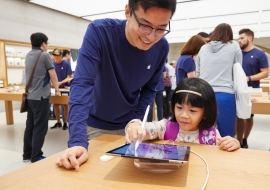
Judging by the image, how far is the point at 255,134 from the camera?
3.49 meters

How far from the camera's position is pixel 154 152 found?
2.21ft

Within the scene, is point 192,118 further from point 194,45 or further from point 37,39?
point 37,39

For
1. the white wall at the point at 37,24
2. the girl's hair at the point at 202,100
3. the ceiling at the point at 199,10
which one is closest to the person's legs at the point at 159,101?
the ceiling at the point at 199,10

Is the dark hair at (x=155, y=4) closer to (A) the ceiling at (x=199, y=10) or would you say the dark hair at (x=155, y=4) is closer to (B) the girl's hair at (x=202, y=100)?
(B) the girl's hair at (x=202, y=100)

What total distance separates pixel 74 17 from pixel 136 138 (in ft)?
24.2

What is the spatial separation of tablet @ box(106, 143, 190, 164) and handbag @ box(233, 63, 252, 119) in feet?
4.46

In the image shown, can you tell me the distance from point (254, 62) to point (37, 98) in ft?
8.50

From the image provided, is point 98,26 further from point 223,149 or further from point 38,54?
point 38,54

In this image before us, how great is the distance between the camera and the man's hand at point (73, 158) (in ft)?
2.17

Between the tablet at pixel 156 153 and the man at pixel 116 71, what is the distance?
4.0 inches

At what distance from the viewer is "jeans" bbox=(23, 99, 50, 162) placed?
2463 millimetres

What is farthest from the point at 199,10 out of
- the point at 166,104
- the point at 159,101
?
the point at 159,101

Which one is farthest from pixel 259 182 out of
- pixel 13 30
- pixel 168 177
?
pixel 13 30

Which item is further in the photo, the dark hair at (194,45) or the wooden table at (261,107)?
the dark hair at (194,45)
